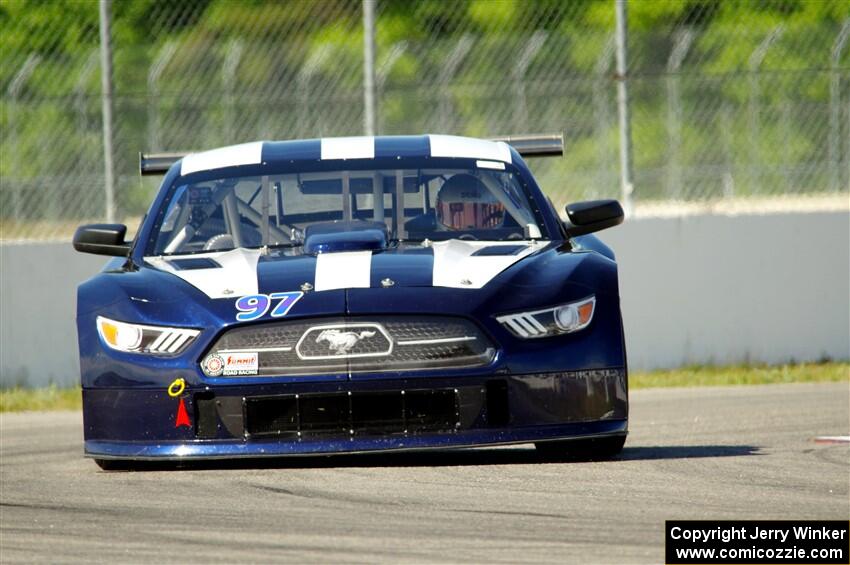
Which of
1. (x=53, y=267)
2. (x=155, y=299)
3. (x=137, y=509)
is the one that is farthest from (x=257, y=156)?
(x=53, y=267)

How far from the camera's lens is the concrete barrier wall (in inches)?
477

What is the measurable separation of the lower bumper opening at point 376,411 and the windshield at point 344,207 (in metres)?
1.21

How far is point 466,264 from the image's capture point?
6719mm

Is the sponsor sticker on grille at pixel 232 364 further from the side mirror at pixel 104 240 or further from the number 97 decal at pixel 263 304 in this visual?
the side mirror at pixel 104 240

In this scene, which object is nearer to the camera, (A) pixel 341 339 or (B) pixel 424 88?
(A) pixel 341 339

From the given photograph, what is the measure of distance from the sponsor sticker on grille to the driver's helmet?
1.40 meters

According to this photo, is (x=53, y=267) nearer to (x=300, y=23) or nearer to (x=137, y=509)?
(x=300, y=23)

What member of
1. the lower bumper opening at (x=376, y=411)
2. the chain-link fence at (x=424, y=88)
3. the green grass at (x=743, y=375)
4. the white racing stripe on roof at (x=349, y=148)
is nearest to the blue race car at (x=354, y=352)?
the lower bumper opening at (x=376, y=411)

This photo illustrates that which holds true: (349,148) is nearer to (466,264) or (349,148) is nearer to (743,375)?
(466,264)

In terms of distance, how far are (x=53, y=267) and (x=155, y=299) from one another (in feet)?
18.5

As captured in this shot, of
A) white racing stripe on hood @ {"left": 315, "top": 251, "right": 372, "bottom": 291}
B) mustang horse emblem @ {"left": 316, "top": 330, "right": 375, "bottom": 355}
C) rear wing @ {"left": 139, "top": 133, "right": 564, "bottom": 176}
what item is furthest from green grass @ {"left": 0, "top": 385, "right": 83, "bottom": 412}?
mustang horse emblem @ {"left": 316, "top": 330, "right": 375, "bottom": 355}

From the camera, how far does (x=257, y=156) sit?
8.04m

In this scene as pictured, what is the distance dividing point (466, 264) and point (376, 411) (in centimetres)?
72

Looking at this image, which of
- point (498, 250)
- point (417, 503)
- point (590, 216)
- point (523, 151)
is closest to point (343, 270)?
point (498, 250)
